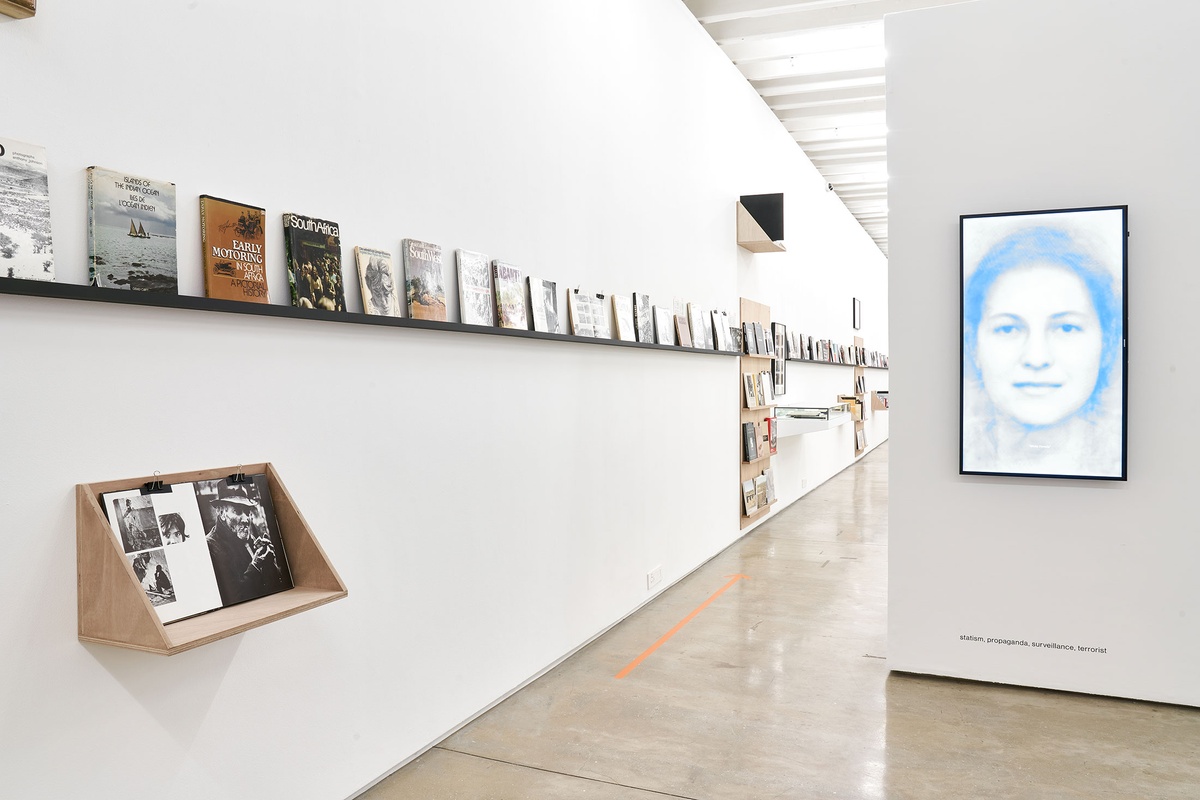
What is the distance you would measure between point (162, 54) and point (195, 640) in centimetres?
145

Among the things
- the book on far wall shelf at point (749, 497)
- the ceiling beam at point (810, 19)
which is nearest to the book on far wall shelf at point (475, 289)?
the book on far wall shelf at point (749, 497)

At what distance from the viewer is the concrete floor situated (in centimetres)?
277

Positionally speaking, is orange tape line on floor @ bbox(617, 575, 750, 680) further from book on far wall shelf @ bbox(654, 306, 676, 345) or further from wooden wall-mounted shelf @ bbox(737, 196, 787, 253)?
wooden wall-mounted shelf @ bbox(737, 196, 787, 253)

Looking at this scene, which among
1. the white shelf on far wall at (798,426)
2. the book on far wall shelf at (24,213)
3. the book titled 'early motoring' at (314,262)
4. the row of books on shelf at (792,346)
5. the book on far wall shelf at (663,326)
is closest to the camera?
the book on far wall shelf at (24,213)

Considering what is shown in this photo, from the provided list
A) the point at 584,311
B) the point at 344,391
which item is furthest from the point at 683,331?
the point at 344,391

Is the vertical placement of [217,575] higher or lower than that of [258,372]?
lower

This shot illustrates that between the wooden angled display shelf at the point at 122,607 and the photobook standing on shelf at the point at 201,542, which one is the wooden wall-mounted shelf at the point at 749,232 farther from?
the wooden angled display shelf at the point at 122,607

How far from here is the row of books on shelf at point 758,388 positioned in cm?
729

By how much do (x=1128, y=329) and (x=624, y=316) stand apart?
250 centimetres

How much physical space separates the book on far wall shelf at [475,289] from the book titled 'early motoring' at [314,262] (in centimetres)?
64

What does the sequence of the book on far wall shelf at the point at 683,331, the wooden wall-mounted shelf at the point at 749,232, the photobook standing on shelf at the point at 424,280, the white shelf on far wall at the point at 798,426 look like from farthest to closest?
the white shelf on far wall at the point at 798,426 → the wooden wall-mounted shelf at the point at 749,232 → the book on far wall shelf at the point at 683,331 → the photobook standing on shelf at the point at 424,280

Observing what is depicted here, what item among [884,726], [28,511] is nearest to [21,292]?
[28,511]

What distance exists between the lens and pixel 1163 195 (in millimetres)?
3531

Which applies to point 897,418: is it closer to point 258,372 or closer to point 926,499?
point 926,499
